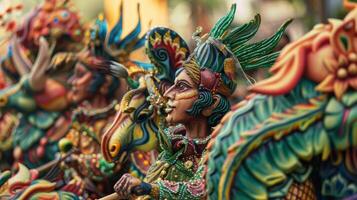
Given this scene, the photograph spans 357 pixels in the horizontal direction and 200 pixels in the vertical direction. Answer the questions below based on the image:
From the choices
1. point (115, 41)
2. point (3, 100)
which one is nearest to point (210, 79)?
point (115, 41)

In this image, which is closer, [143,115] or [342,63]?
[342,63]

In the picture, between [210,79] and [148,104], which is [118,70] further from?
[210,79]

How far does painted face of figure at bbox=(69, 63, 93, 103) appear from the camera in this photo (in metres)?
8.12

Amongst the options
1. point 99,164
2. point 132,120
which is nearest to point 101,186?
point 99,164

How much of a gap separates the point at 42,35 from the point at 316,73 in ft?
20.2

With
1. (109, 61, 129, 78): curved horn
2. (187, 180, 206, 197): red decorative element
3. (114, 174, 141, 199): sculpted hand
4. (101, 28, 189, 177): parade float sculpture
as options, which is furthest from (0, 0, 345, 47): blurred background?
(114, 174, 141, 199): sculpted hand

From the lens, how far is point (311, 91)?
3270 mm

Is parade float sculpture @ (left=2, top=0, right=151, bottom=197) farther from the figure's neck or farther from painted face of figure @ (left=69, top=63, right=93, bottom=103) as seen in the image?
the figure's neck

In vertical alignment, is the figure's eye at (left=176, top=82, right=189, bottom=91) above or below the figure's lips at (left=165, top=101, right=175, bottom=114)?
above

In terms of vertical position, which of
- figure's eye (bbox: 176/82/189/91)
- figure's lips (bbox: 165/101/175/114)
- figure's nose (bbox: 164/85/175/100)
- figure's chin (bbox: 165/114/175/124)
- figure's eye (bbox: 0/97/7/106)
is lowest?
figure's eye (bbox: 0/97/7/106)

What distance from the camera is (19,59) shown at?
9.19m

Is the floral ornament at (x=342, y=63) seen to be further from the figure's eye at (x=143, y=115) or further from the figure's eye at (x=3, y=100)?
the figure's eye at (x=3, y=100)

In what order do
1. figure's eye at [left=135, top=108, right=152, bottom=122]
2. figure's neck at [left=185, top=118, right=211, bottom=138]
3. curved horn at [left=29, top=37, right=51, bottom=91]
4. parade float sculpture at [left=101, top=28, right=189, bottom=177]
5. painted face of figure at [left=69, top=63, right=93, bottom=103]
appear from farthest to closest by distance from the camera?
curved horn at [left=29, top=37, right=51, bottom=91] < painted face of figure at [left=69, top=63, right=93, bottom=103] < figure's eye at [left=135, top=108, right=152, bottom=122] < parade float sculpture at [left=101, top=28, right=189, bottom=177] < figure's neck at [left=185, top=118, right=211, bottom=138]

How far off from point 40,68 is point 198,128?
13.7 feet
